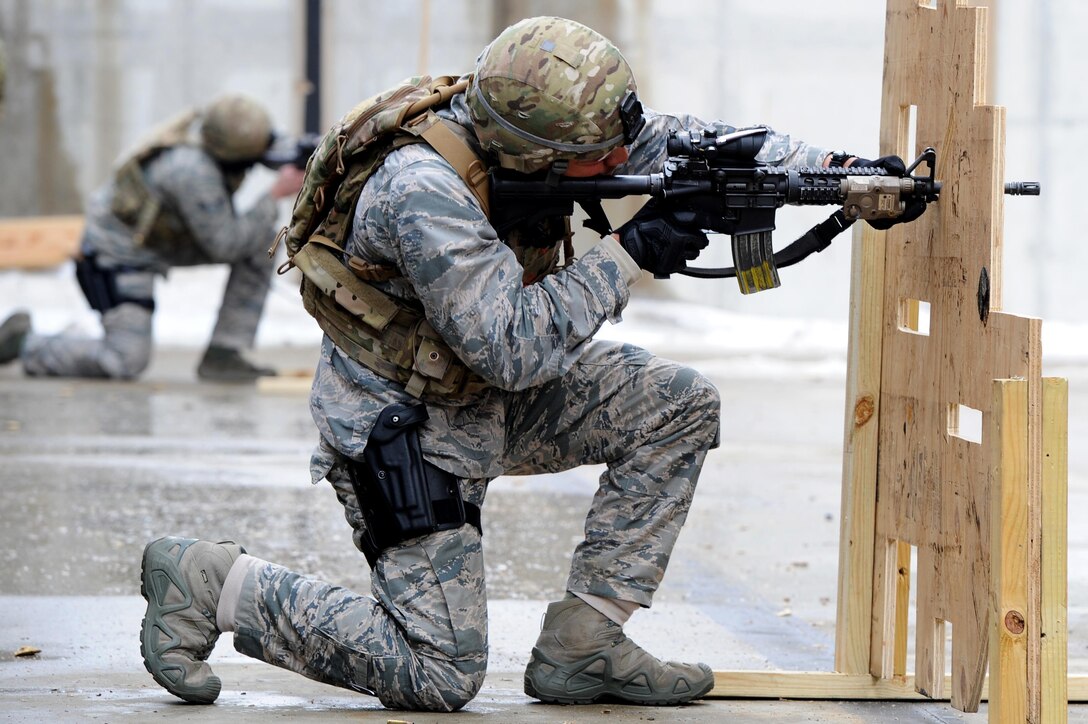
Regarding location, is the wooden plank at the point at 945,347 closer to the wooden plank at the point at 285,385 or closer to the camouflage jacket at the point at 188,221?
the wooden plank at the point at 285,385

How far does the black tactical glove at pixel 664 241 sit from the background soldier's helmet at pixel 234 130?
4.82 metres

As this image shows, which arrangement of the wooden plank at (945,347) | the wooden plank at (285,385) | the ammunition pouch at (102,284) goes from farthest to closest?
the ammunition pouch at (102,284) → the wooden plank at (285,385) → the wooden plank at (945,347)

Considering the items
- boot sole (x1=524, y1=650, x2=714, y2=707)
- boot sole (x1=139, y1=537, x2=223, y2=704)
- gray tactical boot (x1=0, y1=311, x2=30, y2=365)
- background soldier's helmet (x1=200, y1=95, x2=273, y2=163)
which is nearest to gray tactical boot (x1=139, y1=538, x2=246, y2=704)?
boot sole (x1=139, y1=537, x2=223, y2=704)

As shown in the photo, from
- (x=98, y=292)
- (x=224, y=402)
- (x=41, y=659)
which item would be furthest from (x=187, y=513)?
(x=98, y=292)

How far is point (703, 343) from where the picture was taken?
31.3ft

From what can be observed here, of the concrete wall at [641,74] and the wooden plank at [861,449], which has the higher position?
the wooden plank at [861,449]

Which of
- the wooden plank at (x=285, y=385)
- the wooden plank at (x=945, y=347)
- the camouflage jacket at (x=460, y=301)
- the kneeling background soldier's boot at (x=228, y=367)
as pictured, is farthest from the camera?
the kneeling background soldier's boot at (x=228, y=367)

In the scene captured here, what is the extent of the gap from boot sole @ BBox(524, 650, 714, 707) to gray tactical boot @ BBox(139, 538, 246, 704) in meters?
0.56

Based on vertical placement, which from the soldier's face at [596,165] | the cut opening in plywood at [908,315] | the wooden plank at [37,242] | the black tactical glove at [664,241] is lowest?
the wooden plank at [37,242]

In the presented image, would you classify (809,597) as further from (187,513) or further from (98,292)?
(98,292)

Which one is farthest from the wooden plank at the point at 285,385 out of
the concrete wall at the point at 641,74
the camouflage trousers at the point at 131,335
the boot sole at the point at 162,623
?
the boot sole at the point at 162,623

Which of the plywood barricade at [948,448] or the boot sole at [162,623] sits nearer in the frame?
the plywood barricade at [948,448]

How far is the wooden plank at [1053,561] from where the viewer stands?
2246 mm

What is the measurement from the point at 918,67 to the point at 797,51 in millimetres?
7853
